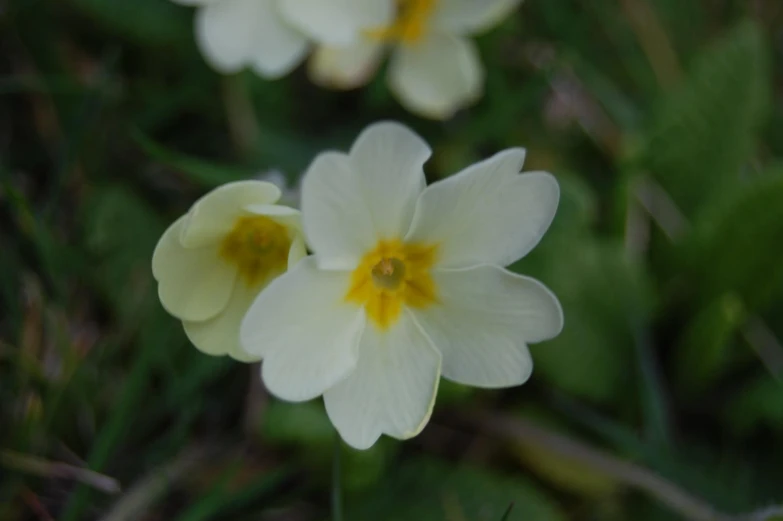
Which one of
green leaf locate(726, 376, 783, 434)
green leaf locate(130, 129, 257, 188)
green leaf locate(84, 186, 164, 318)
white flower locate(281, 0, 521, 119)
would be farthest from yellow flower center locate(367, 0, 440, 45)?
green leaf locate(726, 376, 783, 434)

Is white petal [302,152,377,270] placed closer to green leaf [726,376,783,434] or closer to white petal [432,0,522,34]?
white petal [432,0,522,34]

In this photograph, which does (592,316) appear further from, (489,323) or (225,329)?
(225,329)

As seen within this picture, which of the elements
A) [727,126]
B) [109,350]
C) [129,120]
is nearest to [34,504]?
[109,350]

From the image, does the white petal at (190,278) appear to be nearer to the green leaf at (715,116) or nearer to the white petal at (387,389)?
the white petal at (387,389)

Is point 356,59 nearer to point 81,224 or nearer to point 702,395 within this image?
point 81,224

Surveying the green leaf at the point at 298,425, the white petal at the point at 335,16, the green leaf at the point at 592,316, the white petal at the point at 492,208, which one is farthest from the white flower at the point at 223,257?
the green leaf at the point at 592,316
